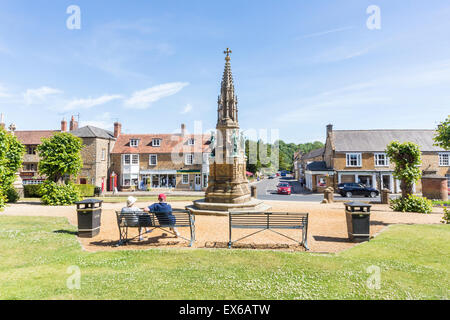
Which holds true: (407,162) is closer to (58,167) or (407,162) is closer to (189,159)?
(58,167)

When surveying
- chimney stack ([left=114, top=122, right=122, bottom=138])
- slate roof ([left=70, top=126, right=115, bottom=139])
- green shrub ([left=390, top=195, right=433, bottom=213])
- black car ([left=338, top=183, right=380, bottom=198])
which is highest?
chimney stack ([left=114, top=122, right=122, bottom=138])

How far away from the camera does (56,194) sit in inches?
654

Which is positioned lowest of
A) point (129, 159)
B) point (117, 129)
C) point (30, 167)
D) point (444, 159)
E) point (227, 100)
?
point (30, 167)

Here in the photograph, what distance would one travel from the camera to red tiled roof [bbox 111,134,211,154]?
3591 centimetres

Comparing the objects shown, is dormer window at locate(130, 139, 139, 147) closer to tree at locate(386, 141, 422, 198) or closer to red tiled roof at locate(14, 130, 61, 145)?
red tiled roof at locate(14, 130, 61, 145)

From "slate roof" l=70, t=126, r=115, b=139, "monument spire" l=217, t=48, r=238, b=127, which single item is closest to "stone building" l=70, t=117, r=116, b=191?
"slate roof" l=70, t=126, r=115, b=139

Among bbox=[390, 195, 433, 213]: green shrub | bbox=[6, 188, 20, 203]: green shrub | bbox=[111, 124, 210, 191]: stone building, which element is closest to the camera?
bbox=[390, 195, 433, 213]: green shrub

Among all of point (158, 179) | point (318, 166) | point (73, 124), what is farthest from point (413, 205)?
point (73, 124)

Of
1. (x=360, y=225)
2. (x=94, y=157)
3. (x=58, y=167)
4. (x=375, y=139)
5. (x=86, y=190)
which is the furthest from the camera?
(x=375, y=139)

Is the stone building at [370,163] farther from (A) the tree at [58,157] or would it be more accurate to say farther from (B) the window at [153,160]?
(A) the tree at [58,157]

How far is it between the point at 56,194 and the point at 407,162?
2401cm

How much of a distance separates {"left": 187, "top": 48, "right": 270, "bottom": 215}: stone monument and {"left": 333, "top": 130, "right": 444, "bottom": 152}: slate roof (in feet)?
75.1

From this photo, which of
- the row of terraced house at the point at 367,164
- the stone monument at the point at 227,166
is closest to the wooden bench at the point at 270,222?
the stone monument at the point at 227,166

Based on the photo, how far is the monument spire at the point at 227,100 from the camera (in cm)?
1441
